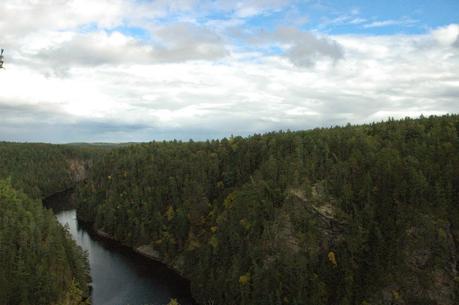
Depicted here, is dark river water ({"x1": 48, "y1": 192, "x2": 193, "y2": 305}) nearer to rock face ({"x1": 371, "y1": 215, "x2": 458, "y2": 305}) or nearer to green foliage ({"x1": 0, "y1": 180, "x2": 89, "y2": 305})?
green foliage ({"x1": 0, "y1": 180, "x2": 89, "y2": 305})

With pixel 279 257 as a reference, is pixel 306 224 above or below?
above

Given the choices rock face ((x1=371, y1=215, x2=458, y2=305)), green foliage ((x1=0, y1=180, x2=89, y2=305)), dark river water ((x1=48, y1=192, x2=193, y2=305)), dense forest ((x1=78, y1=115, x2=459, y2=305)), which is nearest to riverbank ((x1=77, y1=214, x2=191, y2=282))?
dark river water ((x1=48, y1=192, x2=193, y2=305))

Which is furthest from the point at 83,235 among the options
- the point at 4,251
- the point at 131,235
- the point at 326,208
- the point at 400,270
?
the point at 400,270

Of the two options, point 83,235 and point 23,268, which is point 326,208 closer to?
point 23,268

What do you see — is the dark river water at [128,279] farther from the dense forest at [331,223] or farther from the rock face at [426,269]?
the rock face at [426,269]

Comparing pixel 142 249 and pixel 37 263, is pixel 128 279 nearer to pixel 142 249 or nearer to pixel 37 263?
pixel 142 249

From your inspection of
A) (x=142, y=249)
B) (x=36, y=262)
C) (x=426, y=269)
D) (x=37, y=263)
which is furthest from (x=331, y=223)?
(x=142, y=249)
